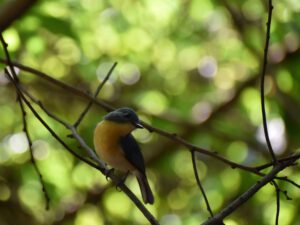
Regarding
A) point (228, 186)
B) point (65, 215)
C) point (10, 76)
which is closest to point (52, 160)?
point (65, 215)

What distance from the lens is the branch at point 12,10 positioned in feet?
13.3

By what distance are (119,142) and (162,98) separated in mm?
2073

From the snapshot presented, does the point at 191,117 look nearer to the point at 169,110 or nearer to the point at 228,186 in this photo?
the point at 169,110

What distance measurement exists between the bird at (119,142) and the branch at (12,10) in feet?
2.89

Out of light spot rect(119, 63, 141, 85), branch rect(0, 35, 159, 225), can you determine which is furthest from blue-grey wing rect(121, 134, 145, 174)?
light spot rect(119, 63, 141, 85)

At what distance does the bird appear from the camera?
4.17 meters

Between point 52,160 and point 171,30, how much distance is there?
1.82 meters

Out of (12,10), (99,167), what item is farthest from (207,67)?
(99,167)

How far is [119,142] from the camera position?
4.23 metres

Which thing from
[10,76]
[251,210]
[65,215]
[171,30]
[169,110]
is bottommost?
[10,76]

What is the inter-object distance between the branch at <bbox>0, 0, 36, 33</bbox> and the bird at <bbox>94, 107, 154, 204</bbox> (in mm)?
882

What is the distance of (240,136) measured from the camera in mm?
5625

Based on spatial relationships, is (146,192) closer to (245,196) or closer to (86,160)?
(86,160)

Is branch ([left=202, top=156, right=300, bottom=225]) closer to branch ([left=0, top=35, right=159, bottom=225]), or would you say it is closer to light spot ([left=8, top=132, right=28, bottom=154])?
branch ([left=0, top=35, right=159, bottom=225])
